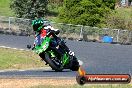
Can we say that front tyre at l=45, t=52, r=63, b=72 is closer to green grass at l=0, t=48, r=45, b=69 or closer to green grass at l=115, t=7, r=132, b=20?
green grass at l=0, t=48, r=45, b=69

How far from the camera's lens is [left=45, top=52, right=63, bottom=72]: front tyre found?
20.3 ft

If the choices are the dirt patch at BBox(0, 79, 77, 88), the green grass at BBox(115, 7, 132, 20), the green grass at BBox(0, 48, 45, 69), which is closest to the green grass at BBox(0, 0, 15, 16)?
the green grass at BBox(115, 7, 132, 20)

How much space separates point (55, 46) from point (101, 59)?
5454 cm

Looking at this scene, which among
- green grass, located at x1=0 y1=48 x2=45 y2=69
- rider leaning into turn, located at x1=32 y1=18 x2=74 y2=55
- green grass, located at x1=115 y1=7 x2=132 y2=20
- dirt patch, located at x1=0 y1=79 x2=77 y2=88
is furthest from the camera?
green grass, located at x1=115 y1=7 x2=132 y2=20

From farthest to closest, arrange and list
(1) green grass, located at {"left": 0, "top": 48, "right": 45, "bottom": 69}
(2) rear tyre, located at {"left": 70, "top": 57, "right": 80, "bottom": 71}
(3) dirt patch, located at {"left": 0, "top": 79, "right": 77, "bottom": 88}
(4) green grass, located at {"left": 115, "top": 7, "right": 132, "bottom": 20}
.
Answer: (4) green grass, located at {"left": 115, "top": 7, "right": 132, "bottom": 20}, (3) dirt patch, located at {"left": 0, "top": 79, "right": 77, "bottom": 88}, (1) green grass, located at {"left": 0, "top": 48, "right": 45, "bottom": 69}, (2) rear tyre, located at {"left": 70, "top": 57, "right": 80, "bottom": 71}

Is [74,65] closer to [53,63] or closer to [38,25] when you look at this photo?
[53,63]

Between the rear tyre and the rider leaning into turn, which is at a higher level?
the rider leaning into turn

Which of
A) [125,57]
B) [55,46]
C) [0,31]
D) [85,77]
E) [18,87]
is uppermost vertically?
[55,46]

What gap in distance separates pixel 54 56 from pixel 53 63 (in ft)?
0.31

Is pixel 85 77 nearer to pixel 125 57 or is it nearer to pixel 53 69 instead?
pixel 53 69

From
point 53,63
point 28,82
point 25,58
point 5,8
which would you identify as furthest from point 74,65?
point 5,8

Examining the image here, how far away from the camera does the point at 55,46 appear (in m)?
6.20

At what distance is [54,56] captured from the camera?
6.24m

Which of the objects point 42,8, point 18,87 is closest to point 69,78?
point 18,87
